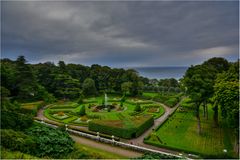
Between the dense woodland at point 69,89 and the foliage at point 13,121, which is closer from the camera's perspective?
the dense woodland at point 69,89

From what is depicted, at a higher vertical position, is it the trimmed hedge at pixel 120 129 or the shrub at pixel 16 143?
the shrub at pixel 16 143

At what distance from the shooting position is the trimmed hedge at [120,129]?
22.6 metres

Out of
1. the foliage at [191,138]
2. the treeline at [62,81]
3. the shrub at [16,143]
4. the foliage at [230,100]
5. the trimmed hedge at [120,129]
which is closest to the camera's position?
the shrub at [16,143]

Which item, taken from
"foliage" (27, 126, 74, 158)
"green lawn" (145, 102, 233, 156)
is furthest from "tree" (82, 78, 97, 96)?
"foliage" (27, 126, 74, 158)

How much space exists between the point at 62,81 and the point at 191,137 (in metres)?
32.9

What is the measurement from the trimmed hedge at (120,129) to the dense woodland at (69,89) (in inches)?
248

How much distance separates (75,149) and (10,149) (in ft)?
14.0

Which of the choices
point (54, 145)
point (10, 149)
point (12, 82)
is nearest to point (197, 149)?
point (54, 145)

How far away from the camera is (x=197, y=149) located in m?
19.2

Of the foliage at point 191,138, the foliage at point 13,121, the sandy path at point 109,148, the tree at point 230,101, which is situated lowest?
the sandy path at point 109,148

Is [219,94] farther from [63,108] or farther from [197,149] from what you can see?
[63,108]

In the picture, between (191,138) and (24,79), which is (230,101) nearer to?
(191,138)

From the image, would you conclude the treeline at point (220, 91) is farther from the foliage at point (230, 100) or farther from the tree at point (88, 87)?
the tree at point (88, 87)

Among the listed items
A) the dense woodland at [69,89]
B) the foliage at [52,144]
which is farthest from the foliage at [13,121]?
the foliage at [52,144]
